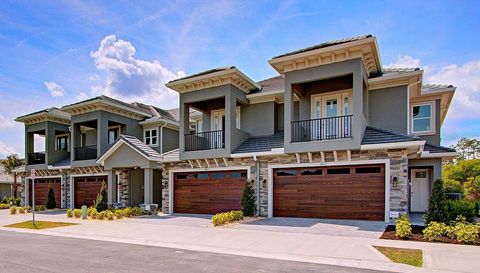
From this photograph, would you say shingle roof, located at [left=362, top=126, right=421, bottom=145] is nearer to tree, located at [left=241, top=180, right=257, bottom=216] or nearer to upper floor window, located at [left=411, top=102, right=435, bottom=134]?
upper floor window, located at [left=411, top=102, right=435, bottom=134]

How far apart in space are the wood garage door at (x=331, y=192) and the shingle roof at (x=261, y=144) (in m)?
1.19

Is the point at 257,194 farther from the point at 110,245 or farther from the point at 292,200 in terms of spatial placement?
the point at 110,245

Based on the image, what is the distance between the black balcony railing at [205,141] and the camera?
54.1 feet

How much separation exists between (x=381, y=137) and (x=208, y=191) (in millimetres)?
8560

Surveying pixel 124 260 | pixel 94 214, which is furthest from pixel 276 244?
pixel 94 214

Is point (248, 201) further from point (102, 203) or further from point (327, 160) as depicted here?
point (102, 203)

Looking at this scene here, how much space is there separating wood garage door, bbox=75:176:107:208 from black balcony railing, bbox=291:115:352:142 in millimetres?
13528

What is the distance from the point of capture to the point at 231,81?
15.4 meters

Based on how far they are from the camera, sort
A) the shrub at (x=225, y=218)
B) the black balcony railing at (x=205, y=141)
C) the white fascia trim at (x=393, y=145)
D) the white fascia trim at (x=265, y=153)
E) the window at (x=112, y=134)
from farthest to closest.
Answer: the window at (x=112, y=134)
the black balcony railing at (x=205, y=141)
the white fascia trim at (x=265, y=153)
the shrub at (x=225, y=218)
the white fascia trim at (x=393, y=145)

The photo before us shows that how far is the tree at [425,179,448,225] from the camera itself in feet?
33.8

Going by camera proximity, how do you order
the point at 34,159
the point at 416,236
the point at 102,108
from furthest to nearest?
1. the point at 34,159
2. the point at 102,108
3. the point at 416,236

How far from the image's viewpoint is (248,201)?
47.1ft

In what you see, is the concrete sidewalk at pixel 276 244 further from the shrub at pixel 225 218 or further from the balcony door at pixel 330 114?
the balcony door at pixel 330 114

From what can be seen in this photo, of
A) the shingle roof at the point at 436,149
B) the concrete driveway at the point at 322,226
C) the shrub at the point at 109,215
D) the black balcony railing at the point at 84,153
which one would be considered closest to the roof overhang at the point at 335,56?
the shingle roof at the point at 436,149
